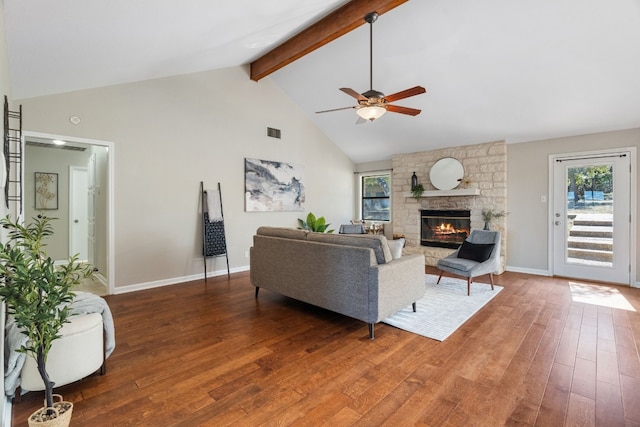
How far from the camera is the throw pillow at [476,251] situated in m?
4.21

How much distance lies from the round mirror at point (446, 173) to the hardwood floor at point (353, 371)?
2.84 m

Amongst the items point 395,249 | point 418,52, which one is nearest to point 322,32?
point 418,52

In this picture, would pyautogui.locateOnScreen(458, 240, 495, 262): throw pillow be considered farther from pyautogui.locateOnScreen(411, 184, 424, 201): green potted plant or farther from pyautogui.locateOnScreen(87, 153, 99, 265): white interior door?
pyautogui.locateOnScreen(87, 153, 99, 265): white interior door

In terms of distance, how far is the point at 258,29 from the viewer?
370 centimetres

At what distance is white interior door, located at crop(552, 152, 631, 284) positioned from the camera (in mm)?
4422

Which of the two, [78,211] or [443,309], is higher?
[78,211]

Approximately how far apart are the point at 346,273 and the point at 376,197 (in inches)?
192

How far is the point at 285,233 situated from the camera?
351 cm

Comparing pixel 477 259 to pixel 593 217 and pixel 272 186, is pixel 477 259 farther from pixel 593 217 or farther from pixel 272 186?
pixel 272 186

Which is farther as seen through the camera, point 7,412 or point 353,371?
point 353,371

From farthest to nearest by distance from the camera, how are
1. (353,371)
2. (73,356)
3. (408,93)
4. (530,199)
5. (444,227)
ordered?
1. (444,227)
2. (530,199)
3. (408,93)
4. (353,371)
5. (73,356)

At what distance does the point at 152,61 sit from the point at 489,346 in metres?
4.58

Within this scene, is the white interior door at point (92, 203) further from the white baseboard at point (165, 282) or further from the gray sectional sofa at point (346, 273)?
the gray sectional sofa at point (346, 273)

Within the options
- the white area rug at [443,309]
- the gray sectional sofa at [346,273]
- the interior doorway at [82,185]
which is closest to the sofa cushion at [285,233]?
the gray sectional sofa at [346,273]
